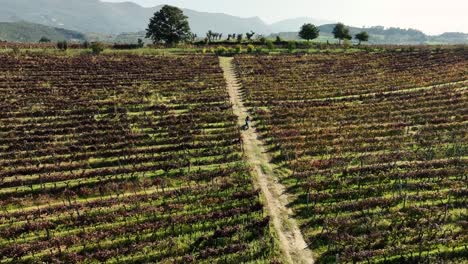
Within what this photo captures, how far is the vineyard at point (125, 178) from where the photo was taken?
22484 mm

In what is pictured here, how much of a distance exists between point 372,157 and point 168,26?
84262 millimetres

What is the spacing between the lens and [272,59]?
268 feet

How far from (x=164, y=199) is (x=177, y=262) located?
6867 mm

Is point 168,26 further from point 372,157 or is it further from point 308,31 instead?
point 372,157

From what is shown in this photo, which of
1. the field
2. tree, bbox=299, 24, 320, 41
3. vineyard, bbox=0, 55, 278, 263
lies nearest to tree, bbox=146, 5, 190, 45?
tree, bbox=299, 24, 320, 41

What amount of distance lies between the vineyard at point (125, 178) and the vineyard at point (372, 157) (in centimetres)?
286

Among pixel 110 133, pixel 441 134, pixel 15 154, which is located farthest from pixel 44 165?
pixel 441 134

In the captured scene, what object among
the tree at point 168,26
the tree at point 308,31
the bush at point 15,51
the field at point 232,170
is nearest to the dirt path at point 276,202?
the field at point 232,170

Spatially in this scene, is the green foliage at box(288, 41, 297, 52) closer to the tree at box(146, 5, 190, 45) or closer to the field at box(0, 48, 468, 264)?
the tree at box(146, 5, 190, 45)

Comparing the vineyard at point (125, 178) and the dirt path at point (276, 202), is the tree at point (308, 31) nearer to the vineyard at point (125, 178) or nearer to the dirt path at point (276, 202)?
the vineyard at point (125, 178)

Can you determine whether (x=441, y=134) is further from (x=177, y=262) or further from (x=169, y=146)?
(x=177, y=262)

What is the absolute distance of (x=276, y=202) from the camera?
26.8m

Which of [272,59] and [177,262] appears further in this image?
[272,59]

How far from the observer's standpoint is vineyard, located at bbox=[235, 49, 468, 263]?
22.6 meters
